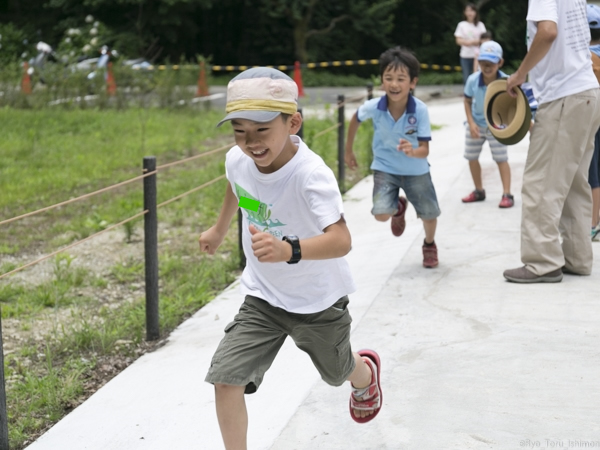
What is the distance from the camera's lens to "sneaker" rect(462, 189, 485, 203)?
312 inches

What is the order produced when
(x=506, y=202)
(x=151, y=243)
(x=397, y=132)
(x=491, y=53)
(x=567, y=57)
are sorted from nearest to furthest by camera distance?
(x=151, y=243), (x=567, y=57), (x=397, y=132), (x=491, y=53), (x=506, y=202)

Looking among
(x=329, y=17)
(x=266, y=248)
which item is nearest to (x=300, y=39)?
(x=329, y=17)

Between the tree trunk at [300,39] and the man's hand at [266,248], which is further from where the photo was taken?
the tree trunk at [300,39]

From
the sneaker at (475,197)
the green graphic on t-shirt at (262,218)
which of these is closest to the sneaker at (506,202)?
the sneaker at (475,197)

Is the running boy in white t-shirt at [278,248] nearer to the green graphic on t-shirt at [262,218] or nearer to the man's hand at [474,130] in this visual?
the green graphic on t-shirt at [262,218]

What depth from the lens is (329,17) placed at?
30062 millimetres

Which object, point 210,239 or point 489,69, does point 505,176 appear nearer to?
point 489,69

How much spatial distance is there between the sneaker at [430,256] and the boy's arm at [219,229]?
106 inches

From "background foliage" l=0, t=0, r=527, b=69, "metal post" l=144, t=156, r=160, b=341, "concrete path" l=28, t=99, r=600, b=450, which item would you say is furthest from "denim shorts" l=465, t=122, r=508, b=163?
"background foliage" l=0, t=0, r=527, b=69

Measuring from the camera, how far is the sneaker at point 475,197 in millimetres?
7934

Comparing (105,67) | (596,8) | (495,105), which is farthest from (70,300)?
(105,67)

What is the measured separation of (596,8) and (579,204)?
54.7 inches

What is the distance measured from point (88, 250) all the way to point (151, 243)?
2909 mm

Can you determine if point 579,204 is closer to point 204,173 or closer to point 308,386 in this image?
point 308,386
